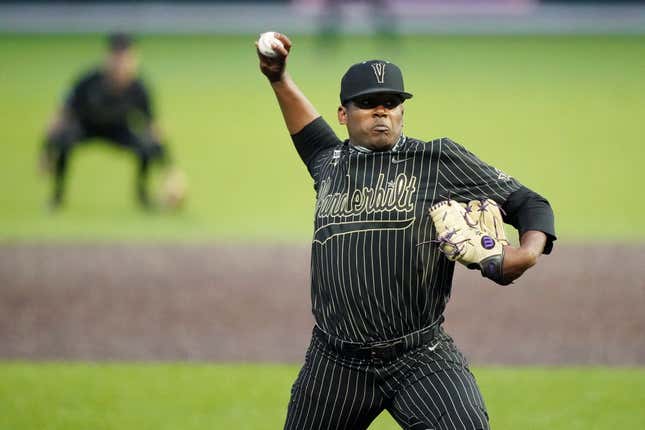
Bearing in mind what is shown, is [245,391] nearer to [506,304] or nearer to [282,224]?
[506,304]

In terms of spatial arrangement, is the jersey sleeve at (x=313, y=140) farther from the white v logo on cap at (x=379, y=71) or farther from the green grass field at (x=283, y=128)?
the green grass field at (x=283, y=128)

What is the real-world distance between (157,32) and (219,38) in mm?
1814

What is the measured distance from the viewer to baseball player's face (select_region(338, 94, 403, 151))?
4.82 m

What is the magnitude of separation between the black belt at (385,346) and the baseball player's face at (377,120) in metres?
0.80

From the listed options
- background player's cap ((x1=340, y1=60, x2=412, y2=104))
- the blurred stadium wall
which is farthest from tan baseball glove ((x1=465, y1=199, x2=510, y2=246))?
the blurred stadium wall

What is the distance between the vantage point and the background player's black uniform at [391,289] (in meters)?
4.66

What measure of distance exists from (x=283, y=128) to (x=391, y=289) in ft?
50.2

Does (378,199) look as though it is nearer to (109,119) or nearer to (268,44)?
(268,44)

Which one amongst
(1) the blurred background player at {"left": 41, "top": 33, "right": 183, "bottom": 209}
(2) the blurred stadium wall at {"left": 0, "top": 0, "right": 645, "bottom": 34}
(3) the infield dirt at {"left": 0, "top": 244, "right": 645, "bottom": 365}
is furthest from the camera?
(2) the blurred stadium wall at {"left": 0, "top": 0, "right": 645, "bottom": 34}

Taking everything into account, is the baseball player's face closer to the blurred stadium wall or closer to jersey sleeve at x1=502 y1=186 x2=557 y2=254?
jersey sleeve at x1=502 y1=186 x2=557 y2=254

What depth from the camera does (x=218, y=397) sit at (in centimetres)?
761

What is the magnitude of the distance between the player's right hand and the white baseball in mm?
14

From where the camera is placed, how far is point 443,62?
24.8 metres

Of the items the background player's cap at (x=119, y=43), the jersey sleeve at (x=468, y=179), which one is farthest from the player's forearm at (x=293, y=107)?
the background player's cap at (x=119, y=43)
